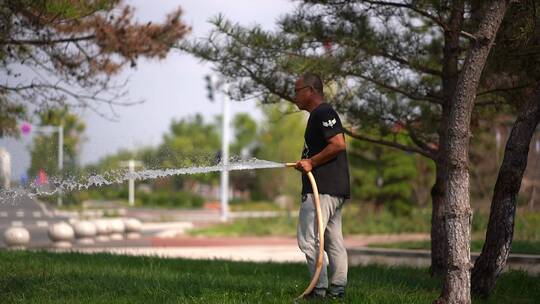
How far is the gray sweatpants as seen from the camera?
5852mm

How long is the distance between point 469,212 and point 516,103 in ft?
13.1

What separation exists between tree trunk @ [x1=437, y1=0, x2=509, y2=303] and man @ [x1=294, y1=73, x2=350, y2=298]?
0.74 metres

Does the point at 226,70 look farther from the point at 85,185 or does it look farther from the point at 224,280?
the point at 85,185

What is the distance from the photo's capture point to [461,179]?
571 cm

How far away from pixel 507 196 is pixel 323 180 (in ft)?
5.64

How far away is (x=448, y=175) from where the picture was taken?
5.80 meters

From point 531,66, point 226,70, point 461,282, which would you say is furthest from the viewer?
point 226,70

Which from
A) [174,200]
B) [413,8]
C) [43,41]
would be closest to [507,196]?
[413,8]

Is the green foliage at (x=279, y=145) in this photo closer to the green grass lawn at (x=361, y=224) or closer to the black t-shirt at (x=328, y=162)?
the green grass lawn at (x=361, y=224)

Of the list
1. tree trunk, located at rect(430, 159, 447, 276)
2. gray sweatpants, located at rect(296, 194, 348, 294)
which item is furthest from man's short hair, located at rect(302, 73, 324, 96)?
tree trunk, located at rect(430, 159, 447, 276)

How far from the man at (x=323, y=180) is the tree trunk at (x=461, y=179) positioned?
74 cm

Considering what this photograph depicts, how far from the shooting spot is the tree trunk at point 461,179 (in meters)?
5.65

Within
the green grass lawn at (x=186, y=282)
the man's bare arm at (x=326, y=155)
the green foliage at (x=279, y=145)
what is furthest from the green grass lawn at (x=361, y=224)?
the green foliage at (x=279, y=145)

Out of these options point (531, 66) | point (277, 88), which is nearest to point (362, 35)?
point (277, 88)
